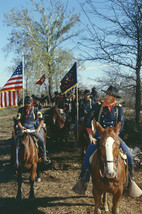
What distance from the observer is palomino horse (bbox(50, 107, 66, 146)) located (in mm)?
11102

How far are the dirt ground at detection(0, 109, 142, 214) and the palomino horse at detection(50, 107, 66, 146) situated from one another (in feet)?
7.58

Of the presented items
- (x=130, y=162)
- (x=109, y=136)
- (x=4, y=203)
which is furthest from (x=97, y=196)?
(x=4, y=203)

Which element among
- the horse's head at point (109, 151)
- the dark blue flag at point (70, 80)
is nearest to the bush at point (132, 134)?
the dark blue flag at point (70, 80)

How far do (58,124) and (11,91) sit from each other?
3.66 metres

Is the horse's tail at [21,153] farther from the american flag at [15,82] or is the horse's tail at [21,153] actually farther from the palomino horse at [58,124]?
the palomino horse at [58,124]

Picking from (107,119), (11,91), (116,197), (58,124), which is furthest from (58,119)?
(116,197)

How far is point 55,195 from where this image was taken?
19.8 feet

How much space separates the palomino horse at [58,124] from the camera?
36.4 feet

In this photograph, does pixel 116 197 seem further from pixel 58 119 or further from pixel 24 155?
pixel 58 119

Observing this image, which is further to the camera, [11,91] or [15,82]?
[15,82]

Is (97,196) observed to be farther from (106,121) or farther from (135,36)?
(135,36)

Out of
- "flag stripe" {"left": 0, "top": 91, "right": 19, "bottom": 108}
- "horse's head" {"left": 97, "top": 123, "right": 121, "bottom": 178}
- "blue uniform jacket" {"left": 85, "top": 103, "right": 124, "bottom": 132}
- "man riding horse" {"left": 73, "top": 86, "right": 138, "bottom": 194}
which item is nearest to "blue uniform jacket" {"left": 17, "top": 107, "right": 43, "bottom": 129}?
"flag stripe" {"left": 0, "top": 91, "right": 19, "bottom": 108}

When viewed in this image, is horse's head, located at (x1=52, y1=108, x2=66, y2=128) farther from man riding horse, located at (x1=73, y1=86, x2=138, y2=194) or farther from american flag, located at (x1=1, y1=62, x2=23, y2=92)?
man riding horse, located at (x1=73, y1=86, x2=138, y2=194)

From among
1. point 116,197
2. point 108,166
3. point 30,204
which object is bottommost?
point 30,204
